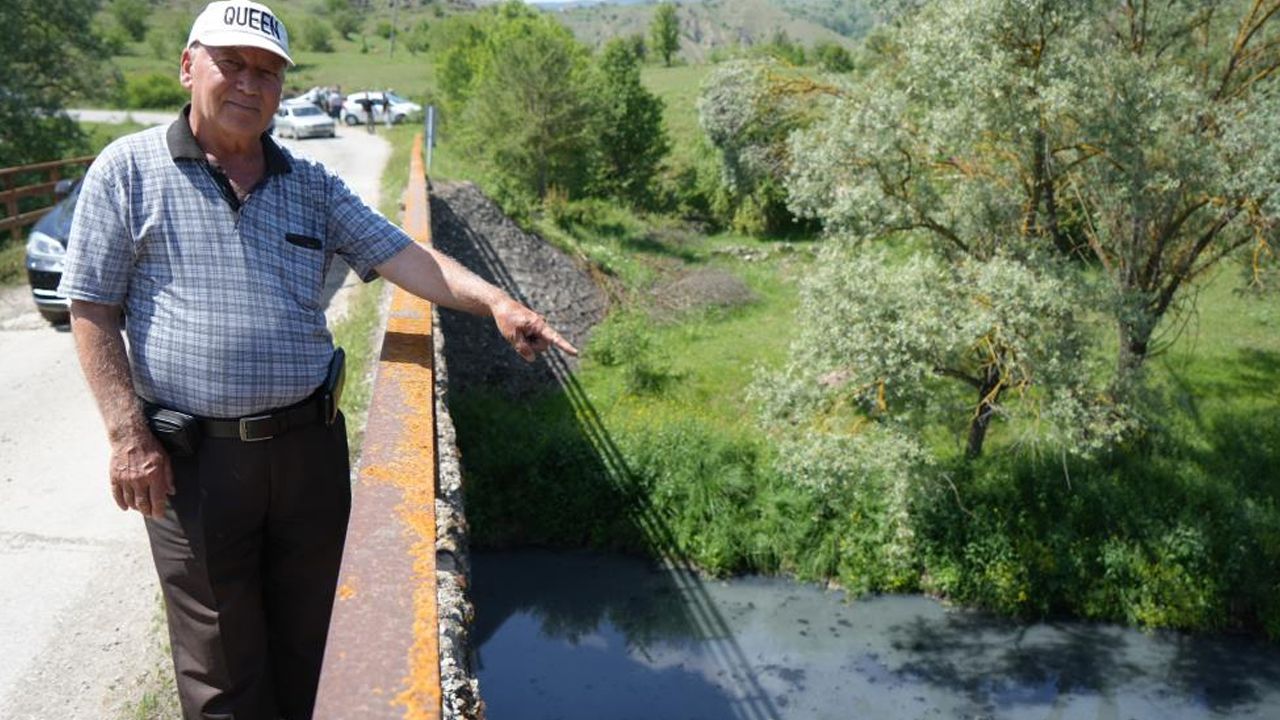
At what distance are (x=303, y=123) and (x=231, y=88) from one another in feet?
106

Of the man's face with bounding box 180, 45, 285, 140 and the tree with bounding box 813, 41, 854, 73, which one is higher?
the tree with bounding box 813, 41, 854, 73

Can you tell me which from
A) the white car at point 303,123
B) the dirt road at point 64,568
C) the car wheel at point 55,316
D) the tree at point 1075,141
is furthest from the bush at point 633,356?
the white car at point 303,123

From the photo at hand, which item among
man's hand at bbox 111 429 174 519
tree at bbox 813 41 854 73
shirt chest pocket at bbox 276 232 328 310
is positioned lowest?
man's hand at bbox 111 429 174 519

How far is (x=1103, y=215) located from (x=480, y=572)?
32.7ft

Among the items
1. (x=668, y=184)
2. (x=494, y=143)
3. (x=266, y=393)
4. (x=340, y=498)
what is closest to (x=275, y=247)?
(x=266, y=393)

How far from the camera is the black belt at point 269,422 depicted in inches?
111

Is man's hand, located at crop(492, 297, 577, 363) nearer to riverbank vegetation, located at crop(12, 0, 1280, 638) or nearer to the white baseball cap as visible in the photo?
the white baseball cap

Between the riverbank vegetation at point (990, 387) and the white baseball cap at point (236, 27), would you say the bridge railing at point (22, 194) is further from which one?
the white baseball cap at point (236, 27)

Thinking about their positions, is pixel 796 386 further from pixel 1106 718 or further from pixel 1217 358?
pixel 1217 358

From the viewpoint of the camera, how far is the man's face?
284 centimetres

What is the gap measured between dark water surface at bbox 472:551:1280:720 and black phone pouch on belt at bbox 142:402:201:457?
29.1ft

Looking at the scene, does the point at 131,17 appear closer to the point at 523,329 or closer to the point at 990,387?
the point at 990,387

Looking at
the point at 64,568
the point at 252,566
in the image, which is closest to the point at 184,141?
the point at 252,566

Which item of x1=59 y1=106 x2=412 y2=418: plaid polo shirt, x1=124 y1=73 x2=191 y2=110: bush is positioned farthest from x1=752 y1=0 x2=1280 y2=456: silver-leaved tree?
x1=124 y1=73 x2=191 y2=110: bush
